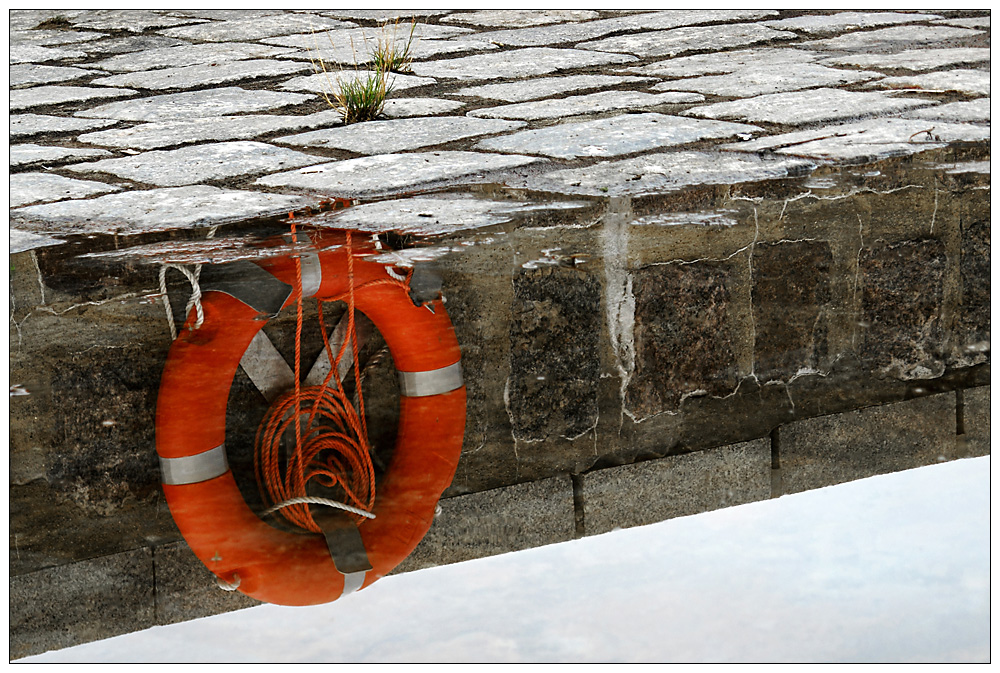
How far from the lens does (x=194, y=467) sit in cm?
187

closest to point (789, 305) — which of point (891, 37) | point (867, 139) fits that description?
point (867, 139)

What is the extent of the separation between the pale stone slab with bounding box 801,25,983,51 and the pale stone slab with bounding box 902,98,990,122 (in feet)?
2.91

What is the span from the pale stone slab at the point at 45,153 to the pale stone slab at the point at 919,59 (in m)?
2.29

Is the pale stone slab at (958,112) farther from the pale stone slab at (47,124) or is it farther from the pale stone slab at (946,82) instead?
the pale stone slab at (47,124)

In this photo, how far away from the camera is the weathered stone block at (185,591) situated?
1.73 metres

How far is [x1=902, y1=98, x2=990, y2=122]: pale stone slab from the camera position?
2787mm

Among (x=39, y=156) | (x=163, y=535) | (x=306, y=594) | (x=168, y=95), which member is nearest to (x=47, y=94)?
(x=168, y=95)

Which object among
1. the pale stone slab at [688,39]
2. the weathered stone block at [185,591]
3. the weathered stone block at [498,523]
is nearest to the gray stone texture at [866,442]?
the weathered stone block at [498,523]

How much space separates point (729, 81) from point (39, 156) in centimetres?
194

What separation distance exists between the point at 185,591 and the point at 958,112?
2.24 metres

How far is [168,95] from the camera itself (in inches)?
126

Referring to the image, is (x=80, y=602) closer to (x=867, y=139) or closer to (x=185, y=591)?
(x=185, y=591)

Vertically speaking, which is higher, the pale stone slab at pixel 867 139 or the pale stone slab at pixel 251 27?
the pale stone slab at pixel 251 27

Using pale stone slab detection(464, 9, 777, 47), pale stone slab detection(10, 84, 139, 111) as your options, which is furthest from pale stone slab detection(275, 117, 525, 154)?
pale stone slab detection(464, 9, 777, 47)
